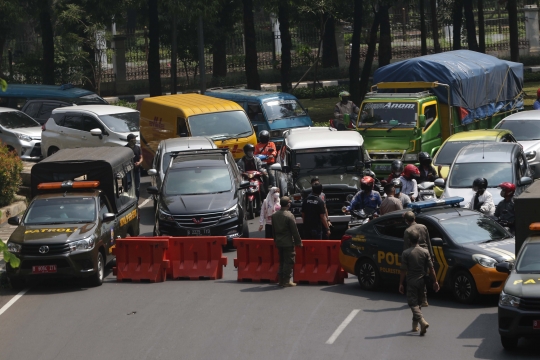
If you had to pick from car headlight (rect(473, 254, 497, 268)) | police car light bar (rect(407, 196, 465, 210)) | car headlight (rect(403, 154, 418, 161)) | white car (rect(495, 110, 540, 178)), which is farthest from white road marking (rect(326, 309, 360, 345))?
white car (rect(495, 110, 540, 178))

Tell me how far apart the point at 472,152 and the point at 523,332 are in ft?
33.2

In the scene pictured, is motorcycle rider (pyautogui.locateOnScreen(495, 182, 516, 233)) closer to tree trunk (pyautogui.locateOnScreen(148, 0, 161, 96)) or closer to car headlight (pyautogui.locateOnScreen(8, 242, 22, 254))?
car headlight (pyautogui.locateOnScreen(8, 242, 22, 254))

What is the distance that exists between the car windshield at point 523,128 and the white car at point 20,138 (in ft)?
46.5

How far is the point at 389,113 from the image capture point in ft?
80.6

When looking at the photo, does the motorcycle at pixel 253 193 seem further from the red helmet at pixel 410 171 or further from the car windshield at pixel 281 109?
the car windshield at pixel 281 109

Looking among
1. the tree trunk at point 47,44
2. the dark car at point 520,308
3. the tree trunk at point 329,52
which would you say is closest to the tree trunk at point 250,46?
the tree trunk at point 47,44

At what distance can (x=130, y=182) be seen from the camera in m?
20.2

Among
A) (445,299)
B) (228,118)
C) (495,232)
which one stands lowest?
(445,299)

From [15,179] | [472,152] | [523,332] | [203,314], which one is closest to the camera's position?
[523,332]

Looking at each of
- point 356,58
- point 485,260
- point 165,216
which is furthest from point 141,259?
point 356,58

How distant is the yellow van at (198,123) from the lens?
24.9 m

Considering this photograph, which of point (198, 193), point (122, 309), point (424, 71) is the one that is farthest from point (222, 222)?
point (424, 71)

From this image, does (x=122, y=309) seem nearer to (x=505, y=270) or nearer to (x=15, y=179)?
(x=505, y=270)

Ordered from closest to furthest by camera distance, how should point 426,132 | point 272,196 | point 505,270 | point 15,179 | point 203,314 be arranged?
point 505,270 → point 203,314 → point 272,196 → point 15,179 → point 426,132
